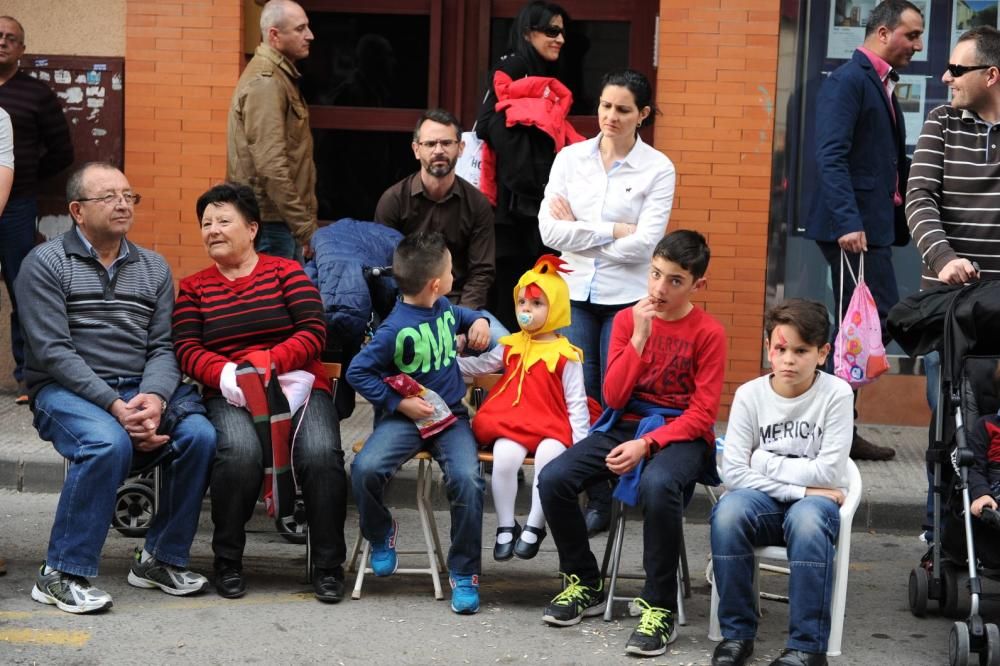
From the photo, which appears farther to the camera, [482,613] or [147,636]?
[482,613]

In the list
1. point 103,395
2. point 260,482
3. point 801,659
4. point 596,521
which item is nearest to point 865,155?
point 596,521

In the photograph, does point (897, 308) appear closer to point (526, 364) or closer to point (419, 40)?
point (526, 364)

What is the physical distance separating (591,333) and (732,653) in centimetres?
204

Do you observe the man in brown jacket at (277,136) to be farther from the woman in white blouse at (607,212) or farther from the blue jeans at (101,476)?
the blue jeans at (101,476)

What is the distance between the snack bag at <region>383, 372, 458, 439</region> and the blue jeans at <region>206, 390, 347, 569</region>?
0.35 m

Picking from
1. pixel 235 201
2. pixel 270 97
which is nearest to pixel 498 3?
pixel 270 97

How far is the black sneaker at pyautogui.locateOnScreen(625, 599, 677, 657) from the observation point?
5367 mm

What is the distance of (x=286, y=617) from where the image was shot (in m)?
5.68

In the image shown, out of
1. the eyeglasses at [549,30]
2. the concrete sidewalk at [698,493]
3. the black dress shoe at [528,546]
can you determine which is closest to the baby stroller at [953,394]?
the concrete sidewalk at [698,493]

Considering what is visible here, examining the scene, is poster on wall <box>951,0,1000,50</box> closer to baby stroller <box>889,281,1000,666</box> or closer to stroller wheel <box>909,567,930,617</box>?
baby stroller <box>889,281,1000,666</box>

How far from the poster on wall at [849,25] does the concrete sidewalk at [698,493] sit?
7.75ft

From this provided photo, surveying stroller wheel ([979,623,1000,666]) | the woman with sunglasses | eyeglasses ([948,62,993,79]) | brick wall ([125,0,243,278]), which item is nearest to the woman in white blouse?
the woman with sunglasses

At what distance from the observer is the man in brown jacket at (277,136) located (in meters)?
7.74

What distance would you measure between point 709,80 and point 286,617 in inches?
178
